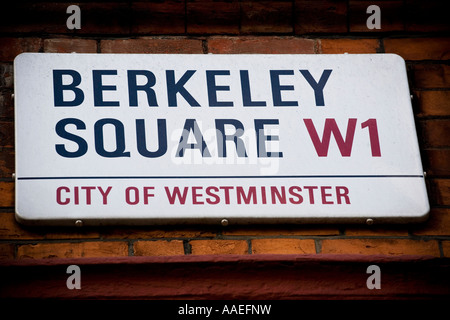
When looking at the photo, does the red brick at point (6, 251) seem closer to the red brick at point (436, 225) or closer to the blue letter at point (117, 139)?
the blue letter at point (117, 139)

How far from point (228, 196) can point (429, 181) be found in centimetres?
58

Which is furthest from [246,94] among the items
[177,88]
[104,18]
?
[104,18]

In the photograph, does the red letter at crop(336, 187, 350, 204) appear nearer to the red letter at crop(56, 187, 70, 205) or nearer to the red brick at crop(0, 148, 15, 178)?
the red letter at crop(56, 187, 70, 205)

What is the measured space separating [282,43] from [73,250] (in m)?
0.90

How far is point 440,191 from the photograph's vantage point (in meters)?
2.10

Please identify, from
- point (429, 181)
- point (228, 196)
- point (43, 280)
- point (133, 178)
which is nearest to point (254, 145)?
point (228, 196)

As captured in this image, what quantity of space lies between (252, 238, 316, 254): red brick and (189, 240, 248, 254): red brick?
0.03m

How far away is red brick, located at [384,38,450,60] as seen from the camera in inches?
90.1

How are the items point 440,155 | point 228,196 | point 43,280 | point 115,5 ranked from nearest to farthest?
point 43,280
point 228,196
point 440,155
point 115,5

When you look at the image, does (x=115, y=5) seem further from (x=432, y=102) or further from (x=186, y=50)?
(x=432, y=102)

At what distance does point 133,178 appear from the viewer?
1999mm

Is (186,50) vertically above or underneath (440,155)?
above

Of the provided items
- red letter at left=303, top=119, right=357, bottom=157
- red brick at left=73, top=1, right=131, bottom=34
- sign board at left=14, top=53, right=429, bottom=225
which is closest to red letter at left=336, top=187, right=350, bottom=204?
sign board at left=14, top=53, right=429, bottom=225

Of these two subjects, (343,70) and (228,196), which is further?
(343,70)
